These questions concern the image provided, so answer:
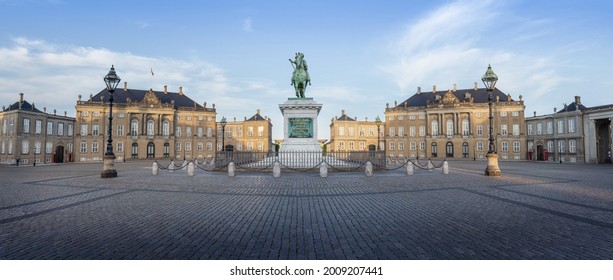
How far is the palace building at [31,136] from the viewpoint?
144 feet

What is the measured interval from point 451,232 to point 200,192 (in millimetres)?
8627

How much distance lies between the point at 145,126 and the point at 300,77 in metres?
49.2

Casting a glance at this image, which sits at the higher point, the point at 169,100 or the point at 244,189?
the point at 169,100

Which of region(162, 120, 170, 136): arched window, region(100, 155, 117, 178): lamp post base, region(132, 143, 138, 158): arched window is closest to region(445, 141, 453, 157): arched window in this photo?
region(162, 120, 170, 136): arched window

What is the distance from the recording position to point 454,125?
201 ft

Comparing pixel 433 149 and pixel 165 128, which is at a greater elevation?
pixel 165 128

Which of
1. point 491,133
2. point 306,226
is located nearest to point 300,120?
point 491,133

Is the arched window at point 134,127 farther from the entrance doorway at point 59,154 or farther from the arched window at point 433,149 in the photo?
the arched window at point 433,149

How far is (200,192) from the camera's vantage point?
10.8 metres

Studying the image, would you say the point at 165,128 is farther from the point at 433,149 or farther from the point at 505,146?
the point at 505,146

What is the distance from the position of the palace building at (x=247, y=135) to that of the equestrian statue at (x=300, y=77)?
178ft

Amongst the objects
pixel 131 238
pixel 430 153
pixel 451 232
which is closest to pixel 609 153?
pixel 430 153

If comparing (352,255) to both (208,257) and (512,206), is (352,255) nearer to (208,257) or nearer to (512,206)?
(208,257)
